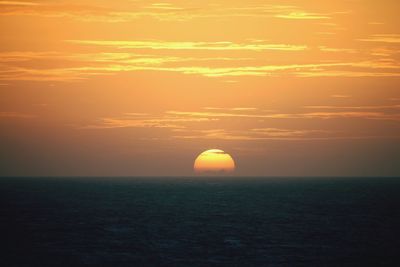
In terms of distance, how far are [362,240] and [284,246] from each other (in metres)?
10.8

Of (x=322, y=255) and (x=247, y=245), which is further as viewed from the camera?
(x=247, y=245)

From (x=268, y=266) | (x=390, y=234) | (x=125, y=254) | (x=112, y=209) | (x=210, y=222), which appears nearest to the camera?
(x=268, y=266)

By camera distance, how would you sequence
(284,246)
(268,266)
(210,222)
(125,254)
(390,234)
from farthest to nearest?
(210,222) → (390,234) → (284,246) → (125,254) → (268,266)

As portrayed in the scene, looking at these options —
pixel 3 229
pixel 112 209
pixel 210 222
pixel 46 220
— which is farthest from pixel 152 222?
pixel 112 209

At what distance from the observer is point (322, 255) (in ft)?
208

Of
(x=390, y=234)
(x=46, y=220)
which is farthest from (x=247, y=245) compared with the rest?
(x=46, y=220)

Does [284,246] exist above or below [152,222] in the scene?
below

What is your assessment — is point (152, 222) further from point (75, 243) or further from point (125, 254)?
point (125, 254)

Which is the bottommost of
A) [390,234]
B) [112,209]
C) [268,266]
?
[268,266]

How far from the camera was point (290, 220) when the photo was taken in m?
99.6

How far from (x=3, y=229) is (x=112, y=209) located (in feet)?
135

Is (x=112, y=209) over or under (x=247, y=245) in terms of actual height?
over

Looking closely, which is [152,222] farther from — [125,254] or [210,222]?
[125,254]

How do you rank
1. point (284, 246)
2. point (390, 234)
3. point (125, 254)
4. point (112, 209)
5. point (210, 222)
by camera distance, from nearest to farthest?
1. point (125, 254)
2. point (284, 246)
3. point (390, 234)
4. point (210, 222)
5. point (112, 209)
